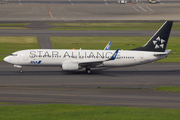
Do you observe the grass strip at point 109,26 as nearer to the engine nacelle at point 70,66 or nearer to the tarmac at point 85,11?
the tarmac at point 85,11

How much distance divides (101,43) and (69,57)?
27.6 metres

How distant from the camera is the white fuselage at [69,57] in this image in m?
49.4

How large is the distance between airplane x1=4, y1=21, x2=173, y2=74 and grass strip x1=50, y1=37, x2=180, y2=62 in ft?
54.0

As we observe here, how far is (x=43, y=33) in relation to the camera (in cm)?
8662

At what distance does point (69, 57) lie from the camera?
4981 centimetres

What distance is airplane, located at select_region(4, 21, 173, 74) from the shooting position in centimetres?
4934

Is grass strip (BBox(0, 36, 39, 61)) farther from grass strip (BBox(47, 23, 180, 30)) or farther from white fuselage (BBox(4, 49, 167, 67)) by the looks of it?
grass strip (BBox(47, 23, 180, 30))
